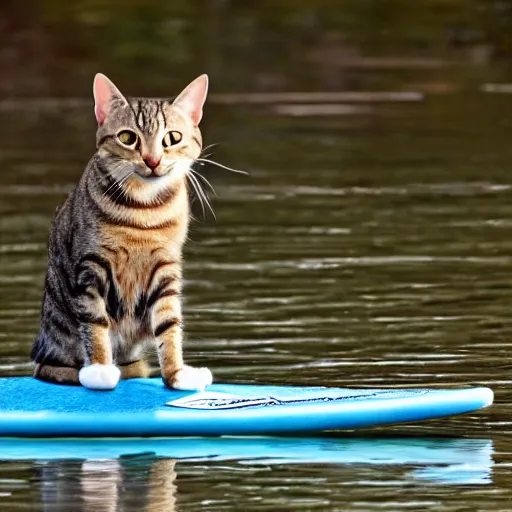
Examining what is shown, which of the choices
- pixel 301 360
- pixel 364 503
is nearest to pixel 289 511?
pixel 364 503

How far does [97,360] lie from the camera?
28.1 ft

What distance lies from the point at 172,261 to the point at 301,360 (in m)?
1.36

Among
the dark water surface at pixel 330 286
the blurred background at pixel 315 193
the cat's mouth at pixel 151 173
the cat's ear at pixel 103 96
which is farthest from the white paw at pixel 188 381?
Answer: the cat's ear at pixel 103 96

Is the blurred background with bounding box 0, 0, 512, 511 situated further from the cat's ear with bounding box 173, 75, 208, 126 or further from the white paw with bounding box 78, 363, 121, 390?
the cat's ear with bounding box 173, 75, 208, 126

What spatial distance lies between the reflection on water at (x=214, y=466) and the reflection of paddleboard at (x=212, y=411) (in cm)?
6

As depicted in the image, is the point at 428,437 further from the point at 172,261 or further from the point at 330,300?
the point at 330,300

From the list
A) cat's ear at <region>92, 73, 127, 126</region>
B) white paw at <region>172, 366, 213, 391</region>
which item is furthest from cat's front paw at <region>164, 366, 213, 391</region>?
cat's ear at <region>92, 73, 127, 126</region>

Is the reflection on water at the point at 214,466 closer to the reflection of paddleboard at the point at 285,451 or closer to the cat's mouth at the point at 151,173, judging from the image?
the reflection of paddleboard at the point at 285,451

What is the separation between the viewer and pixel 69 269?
28.6 feet

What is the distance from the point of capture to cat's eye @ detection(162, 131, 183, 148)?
847 cm

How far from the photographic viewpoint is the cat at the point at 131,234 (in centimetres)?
848

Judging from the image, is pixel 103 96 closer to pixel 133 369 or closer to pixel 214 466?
pixel 133 369

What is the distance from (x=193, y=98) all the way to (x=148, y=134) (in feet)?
1.00

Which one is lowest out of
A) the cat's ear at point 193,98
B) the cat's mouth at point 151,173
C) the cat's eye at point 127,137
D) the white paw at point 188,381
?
→ the white paw at point 188,381
